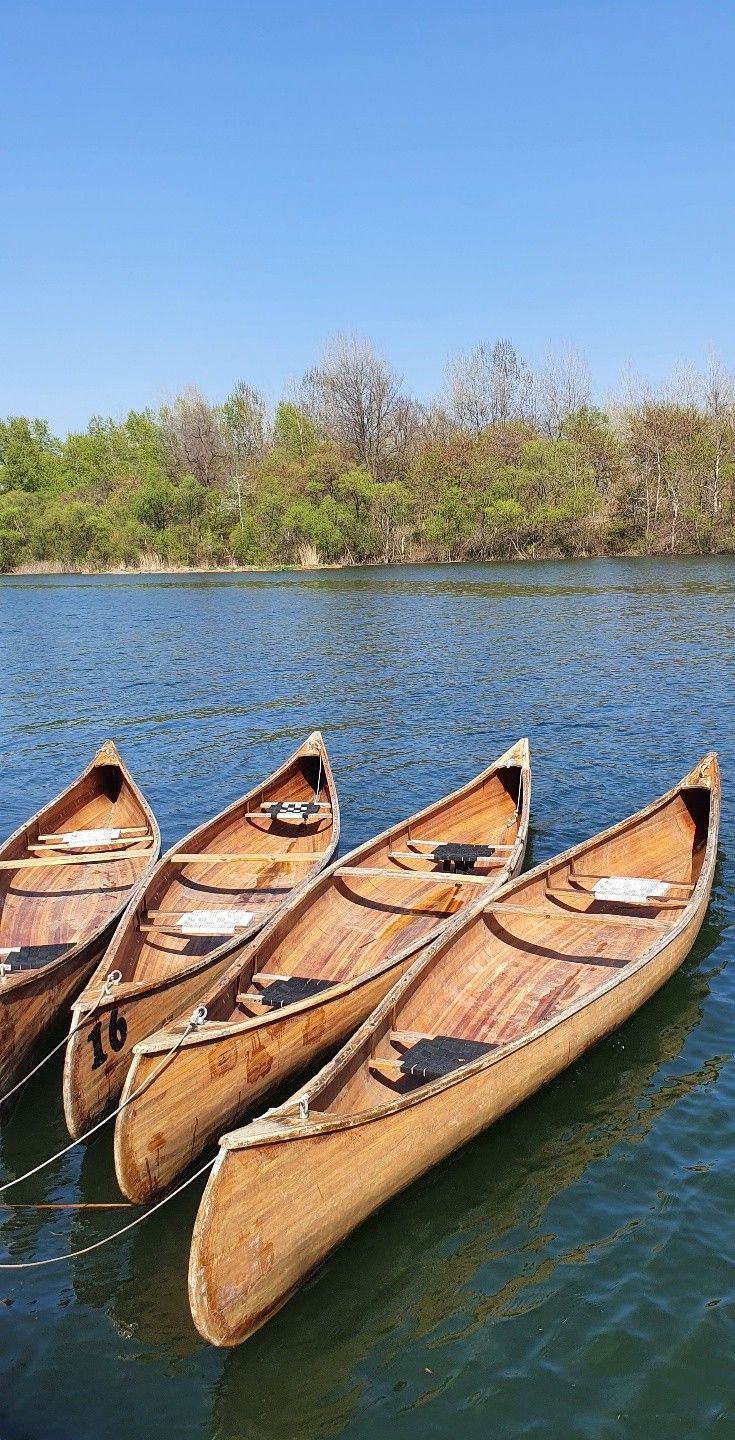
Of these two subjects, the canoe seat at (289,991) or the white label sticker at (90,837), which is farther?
the white label sticker at (90,837)

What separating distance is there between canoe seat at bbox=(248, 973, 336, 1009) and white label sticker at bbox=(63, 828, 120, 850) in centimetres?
540

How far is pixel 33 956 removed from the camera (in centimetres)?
1034

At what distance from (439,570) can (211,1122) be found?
70169 millimetres

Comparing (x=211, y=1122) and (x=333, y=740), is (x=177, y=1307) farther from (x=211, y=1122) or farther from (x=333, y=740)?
(x=333, y=740)

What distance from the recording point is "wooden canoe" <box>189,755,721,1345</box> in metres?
6.49

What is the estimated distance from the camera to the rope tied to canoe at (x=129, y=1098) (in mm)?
7578

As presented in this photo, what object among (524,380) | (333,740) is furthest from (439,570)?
(333,740)

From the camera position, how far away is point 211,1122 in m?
8.30

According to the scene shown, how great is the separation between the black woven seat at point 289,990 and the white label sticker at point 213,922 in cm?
156

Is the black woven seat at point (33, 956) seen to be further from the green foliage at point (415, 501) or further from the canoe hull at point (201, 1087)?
the green foliage at point (415, 501)

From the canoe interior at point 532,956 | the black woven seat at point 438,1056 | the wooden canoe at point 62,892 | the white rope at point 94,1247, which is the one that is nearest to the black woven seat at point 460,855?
the canoe interior at point 532,956

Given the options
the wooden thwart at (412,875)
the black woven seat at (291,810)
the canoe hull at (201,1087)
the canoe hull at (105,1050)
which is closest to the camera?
the canoe hull at (201,1087)

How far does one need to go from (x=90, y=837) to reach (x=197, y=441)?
10167 centimetres

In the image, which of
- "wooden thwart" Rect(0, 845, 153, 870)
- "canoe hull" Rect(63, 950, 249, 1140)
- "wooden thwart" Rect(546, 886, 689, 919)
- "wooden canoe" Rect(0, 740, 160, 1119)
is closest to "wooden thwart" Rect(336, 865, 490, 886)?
"wooden thwart" Rect(546, 886, 689, 919)
